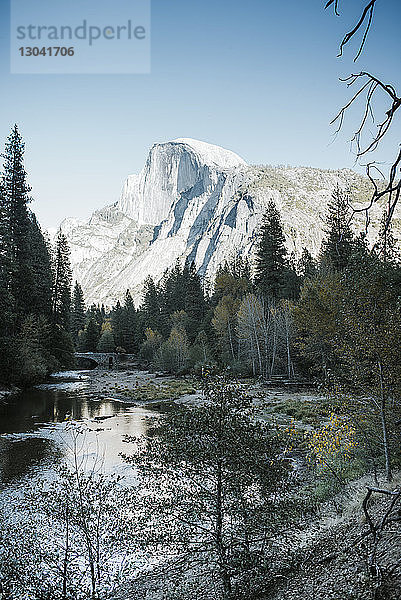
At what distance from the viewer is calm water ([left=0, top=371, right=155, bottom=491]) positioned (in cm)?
1475

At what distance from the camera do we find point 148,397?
3394 centimetres

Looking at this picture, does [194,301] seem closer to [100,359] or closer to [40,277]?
[100,359]

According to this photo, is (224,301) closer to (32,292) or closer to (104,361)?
(32,292)

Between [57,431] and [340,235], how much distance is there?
21210 millimetres

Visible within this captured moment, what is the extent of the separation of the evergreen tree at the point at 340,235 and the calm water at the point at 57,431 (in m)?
9.85

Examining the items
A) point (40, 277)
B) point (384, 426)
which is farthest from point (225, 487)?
point (40, 277)

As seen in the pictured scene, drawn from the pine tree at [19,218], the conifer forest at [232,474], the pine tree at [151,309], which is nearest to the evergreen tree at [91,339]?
the pine tree at [151,309]

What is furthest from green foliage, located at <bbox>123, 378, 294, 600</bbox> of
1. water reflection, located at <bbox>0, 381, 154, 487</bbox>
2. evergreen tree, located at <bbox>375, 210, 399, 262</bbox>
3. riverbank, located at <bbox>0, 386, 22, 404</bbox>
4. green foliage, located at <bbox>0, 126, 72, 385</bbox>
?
green foliage, located at <bbox>0, 126, 72, 385</bbox>

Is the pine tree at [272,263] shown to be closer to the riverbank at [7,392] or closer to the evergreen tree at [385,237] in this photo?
the riverbank at [7,392]

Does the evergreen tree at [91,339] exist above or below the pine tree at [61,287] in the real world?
below

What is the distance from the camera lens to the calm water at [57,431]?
14.8 meters

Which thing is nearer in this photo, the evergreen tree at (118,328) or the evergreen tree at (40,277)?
the evergreen tree at (40,277)

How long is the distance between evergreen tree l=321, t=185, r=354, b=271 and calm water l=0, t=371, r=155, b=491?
9.85 metres

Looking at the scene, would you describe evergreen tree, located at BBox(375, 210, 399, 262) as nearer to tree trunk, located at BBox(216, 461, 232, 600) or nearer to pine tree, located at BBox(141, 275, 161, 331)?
tree trunk, located at BBox(216, 461, 232, 600)
